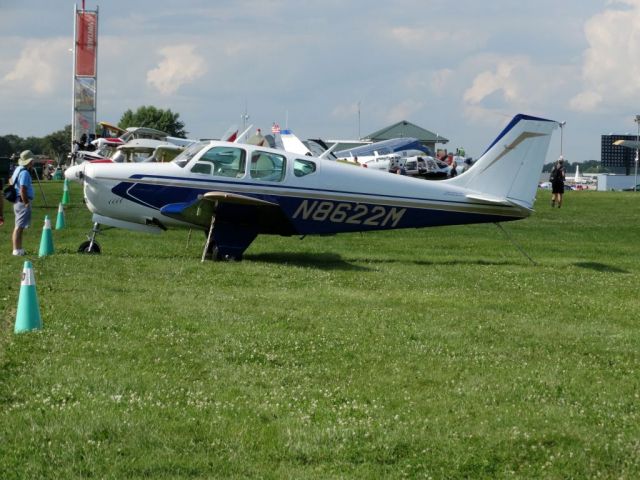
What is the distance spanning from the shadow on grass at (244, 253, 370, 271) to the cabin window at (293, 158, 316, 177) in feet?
5.18

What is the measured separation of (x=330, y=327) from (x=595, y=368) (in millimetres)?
2859

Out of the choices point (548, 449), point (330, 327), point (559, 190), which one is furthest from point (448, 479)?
point (559, 190)

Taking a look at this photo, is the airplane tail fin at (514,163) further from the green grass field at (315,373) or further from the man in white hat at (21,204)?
the man in white hat at (21,204)

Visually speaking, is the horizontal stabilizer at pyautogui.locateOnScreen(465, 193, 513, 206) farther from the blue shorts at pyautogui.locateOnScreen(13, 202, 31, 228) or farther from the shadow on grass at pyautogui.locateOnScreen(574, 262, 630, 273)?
the blue shorts at pyautogui.locateOnScreen(13, 202, 31, 228)

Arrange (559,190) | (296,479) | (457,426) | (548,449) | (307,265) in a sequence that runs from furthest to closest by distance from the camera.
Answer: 1. (559,190)
2. (307,265)
3. (457,426)
4. (548,449)
5. (296,479)

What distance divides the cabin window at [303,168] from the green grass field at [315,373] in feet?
6.23

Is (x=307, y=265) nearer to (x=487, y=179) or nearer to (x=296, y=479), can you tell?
(x=487, y=179)

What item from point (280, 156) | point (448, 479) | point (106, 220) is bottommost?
point (448, 479)

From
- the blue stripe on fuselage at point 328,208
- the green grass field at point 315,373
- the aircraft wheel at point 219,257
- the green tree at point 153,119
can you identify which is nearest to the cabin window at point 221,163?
the blue stripe on fuselage at point 328,208

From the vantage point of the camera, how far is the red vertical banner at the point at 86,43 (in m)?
66.3

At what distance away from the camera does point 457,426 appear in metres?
6.44

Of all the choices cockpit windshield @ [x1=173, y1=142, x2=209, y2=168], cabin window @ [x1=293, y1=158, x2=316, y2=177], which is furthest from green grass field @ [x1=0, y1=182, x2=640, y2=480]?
cockpit windshield @ [x1=173, y1=142, x2=209, y2=168]

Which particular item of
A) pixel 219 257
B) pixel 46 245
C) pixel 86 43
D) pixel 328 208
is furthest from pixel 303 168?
pixel 86 43

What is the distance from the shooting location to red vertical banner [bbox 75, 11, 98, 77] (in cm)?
6631
